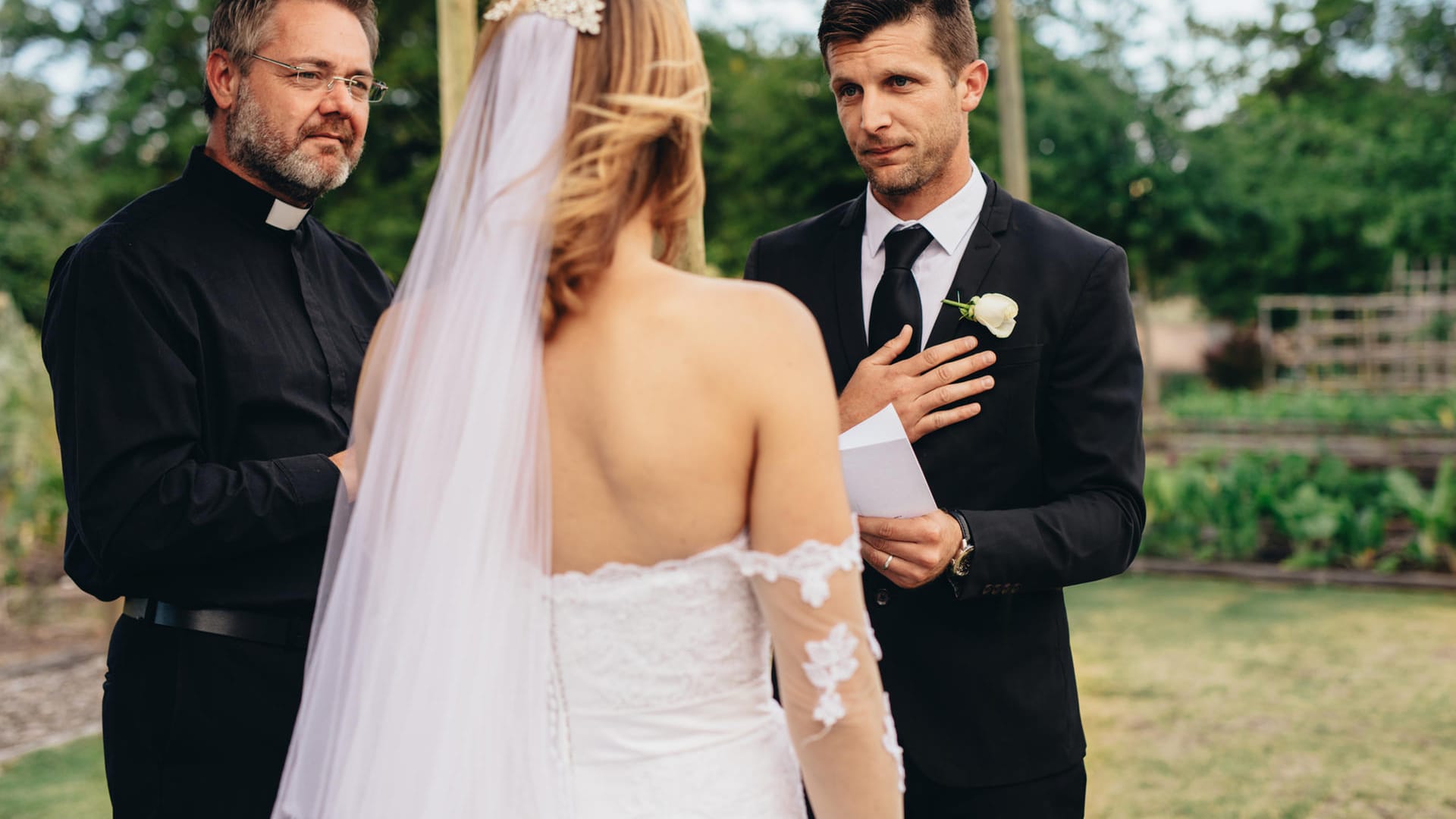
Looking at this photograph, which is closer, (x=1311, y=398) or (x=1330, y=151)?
(x=1311, y=398)

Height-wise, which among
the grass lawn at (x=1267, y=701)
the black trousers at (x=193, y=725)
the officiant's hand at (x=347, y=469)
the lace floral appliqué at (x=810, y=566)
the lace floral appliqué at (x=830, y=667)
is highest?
the officiant's hand at (x=347, y=469)

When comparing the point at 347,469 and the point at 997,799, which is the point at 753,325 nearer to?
the point at 347,469

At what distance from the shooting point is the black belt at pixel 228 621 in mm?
2330

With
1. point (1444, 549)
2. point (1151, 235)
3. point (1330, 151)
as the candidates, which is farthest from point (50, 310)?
point (1330, 151)

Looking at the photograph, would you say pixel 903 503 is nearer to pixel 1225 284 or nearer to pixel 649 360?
pixel 649 360

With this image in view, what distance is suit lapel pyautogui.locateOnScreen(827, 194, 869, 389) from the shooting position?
246cm

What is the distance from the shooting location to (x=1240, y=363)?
22.4m

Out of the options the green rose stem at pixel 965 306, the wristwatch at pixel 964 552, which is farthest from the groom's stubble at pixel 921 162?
the wristwatch at pixel 964 552

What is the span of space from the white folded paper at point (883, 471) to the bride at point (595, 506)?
43 cm

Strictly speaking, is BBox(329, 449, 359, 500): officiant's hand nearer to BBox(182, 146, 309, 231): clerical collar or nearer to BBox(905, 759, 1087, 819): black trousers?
BBox(182, 146, 309, 231): clerical collar

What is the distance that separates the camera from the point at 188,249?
2.44 metres

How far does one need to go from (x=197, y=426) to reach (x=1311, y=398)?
12.8m

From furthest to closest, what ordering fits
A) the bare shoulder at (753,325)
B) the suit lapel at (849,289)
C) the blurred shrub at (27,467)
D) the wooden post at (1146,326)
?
the wooden post at (1146,326) → the blurred shrub at (27,467) → the suit lapel at (849,289) → the bare shoulder at (753,325)

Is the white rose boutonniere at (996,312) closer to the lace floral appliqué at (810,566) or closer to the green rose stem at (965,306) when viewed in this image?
the green rose stem at (965,306)
